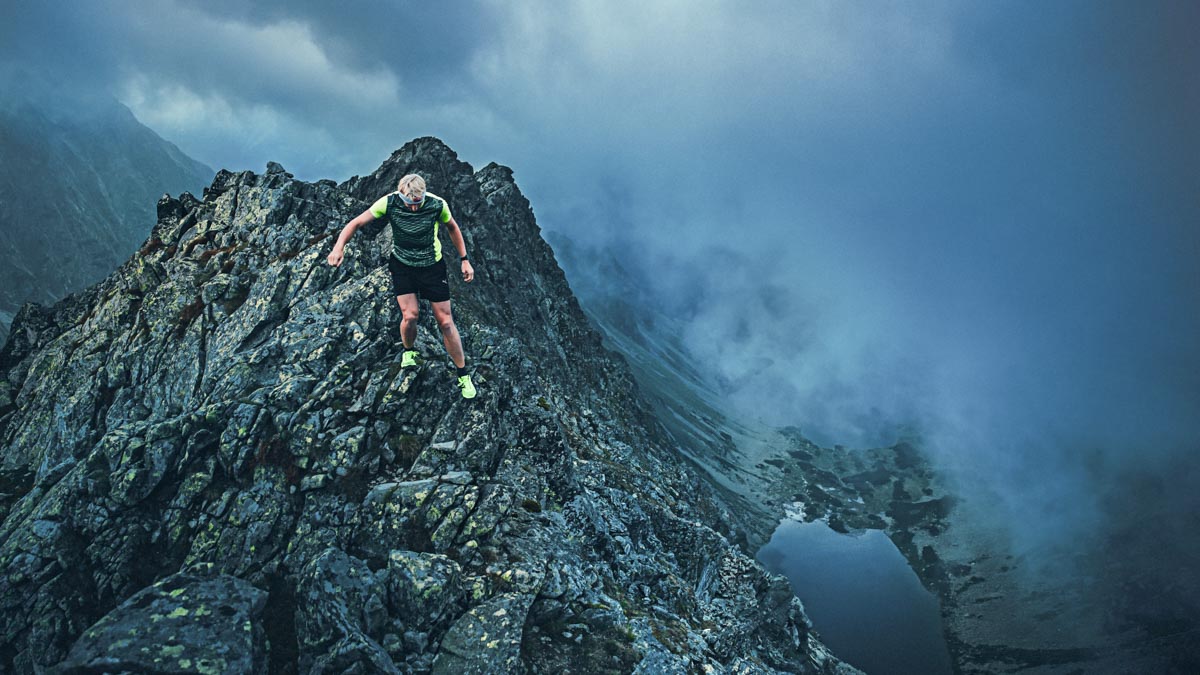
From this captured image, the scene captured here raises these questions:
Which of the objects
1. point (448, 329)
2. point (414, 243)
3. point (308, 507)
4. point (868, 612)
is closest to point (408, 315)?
point (448, 329)

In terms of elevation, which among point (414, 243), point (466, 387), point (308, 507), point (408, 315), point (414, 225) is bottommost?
point (308, 507)

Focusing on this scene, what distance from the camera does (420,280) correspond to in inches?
642

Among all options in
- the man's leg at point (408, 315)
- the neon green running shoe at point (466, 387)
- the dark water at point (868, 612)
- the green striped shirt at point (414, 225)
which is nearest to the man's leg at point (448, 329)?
the man's leg at point (408, 315)

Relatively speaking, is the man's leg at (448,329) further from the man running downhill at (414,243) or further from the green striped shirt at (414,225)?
the green striped shirt at (414,225)

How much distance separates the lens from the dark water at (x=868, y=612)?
145 m

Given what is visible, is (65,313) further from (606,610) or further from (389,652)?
(606,610)

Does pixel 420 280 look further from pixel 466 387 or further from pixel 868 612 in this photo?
pixel 868 612

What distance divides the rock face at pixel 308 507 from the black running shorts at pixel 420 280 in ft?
16.1

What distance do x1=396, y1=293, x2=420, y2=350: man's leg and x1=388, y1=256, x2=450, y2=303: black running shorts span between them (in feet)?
0.74

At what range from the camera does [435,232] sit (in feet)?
52.8

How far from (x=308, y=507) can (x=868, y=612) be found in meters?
197

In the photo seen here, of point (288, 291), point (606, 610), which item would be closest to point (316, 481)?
point (606, 610)

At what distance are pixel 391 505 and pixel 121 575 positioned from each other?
784 centimetres

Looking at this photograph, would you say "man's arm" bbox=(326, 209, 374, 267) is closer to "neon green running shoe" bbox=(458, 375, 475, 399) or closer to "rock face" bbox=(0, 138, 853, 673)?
"neon green running shoe" bbox=(458, 375, 475, 399)
